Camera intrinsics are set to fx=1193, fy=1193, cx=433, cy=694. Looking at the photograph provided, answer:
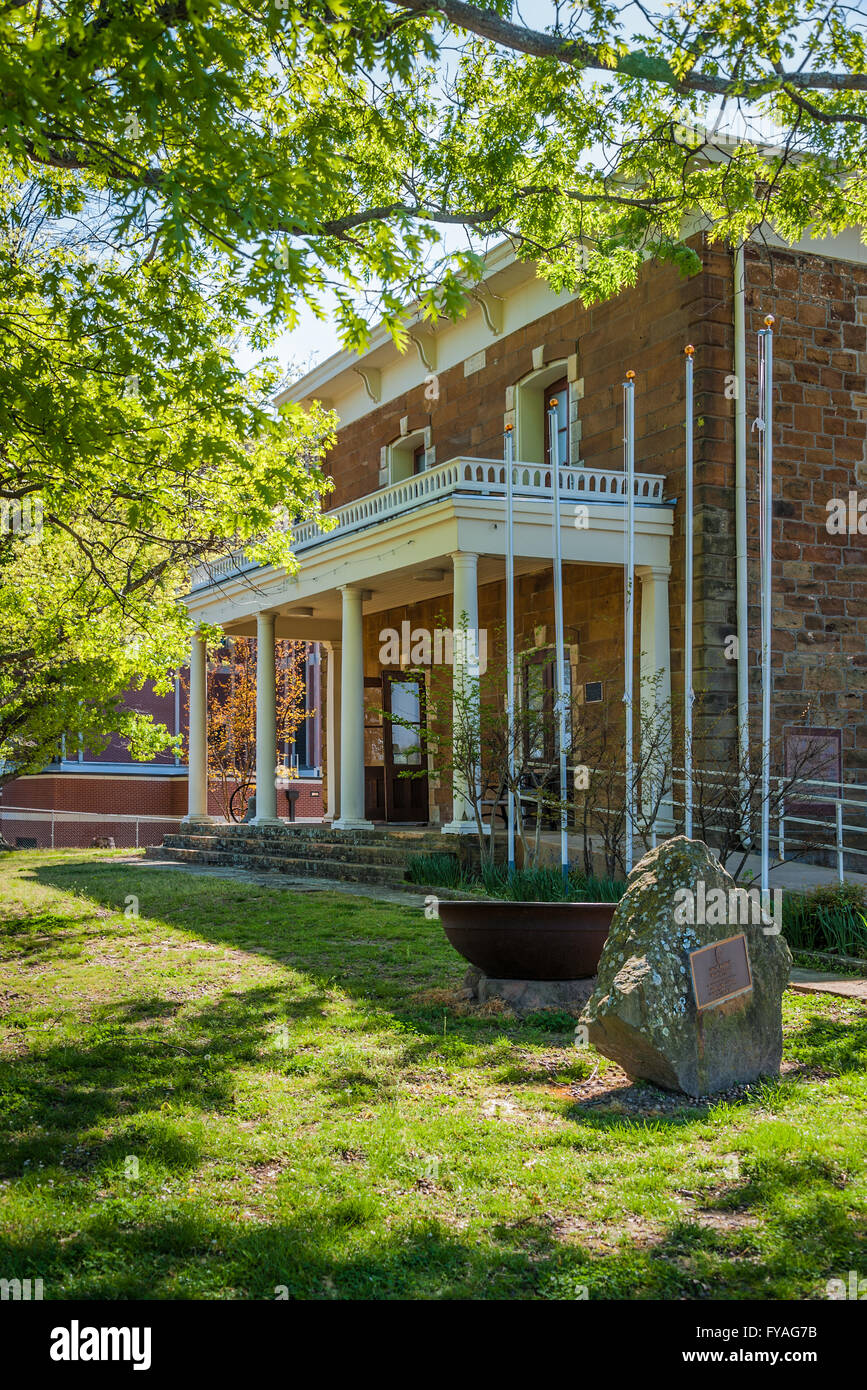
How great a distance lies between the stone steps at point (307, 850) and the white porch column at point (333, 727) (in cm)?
389

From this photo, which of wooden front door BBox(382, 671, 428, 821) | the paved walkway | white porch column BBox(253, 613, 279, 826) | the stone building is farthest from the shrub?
wooden front door BBox(382, 671, 428, 821)

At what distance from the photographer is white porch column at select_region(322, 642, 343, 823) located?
2400 cm

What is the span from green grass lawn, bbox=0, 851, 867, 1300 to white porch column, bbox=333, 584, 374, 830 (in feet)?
29.3

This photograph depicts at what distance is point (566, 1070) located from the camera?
6.15m

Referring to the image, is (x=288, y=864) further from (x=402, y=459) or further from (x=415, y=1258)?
(x=415, y=1258)

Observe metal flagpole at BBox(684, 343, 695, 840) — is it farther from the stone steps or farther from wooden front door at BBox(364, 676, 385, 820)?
wooden front door at BBox(364, 676, 385, 820)

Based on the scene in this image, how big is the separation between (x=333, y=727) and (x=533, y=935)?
714 inches

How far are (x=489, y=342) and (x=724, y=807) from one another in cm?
1023

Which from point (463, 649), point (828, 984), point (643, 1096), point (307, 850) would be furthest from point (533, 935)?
point (307, 850)

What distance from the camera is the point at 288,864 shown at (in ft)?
56.0

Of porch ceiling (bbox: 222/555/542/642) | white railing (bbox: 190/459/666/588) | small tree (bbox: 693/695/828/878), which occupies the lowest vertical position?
small tree (bbox: 693/695/828/878)

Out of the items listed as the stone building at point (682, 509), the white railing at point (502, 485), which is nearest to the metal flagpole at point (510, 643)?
the white railing at point (502, 485)

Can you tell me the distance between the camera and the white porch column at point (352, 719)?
17.3 meters

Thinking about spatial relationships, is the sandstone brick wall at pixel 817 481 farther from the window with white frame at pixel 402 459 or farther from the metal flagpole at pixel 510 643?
the window with white frame at pixel 402 459
